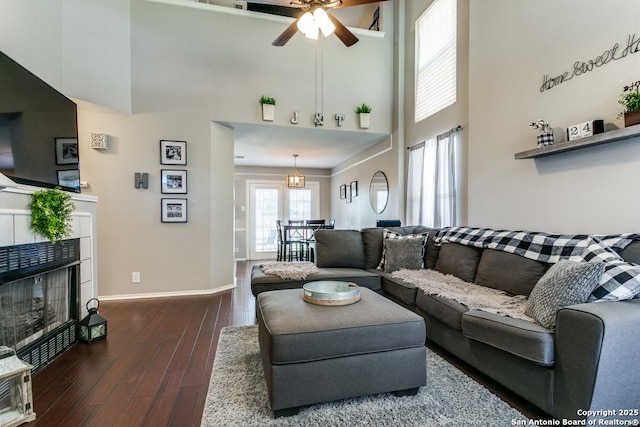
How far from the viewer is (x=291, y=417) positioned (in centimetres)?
157

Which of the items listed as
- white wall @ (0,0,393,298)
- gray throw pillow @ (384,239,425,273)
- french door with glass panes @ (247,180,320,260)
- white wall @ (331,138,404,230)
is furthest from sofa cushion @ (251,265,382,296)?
french door with glass panes @ (247,180,320,260)

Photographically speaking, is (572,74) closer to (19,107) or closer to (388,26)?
(388,26)

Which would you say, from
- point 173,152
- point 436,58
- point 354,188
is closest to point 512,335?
point 436,58

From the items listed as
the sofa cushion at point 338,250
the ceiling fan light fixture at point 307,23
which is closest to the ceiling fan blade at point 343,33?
the ceiling fan light fixture at point 307,23

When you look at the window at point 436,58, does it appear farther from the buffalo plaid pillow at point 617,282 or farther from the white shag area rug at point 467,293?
the buffalo plaid pillow at point 617,282

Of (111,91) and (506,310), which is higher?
(111,91)

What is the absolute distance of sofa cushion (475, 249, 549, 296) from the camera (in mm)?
2180

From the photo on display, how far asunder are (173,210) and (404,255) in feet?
9.67

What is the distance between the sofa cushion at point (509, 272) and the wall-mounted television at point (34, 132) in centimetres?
346

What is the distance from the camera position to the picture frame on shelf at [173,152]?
3.95 m

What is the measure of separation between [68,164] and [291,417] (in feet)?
8.68

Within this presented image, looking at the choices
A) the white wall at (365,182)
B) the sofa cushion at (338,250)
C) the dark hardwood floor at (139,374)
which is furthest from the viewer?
the white wall at (365,182)

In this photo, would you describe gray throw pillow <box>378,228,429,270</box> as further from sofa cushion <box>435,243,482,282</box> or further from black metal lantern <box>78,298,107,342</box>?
black metal lantern <box>78,298,107,342</box>

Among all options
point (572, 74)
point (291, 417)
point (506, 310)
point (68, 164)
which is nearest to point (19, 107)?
point (68, 164)
